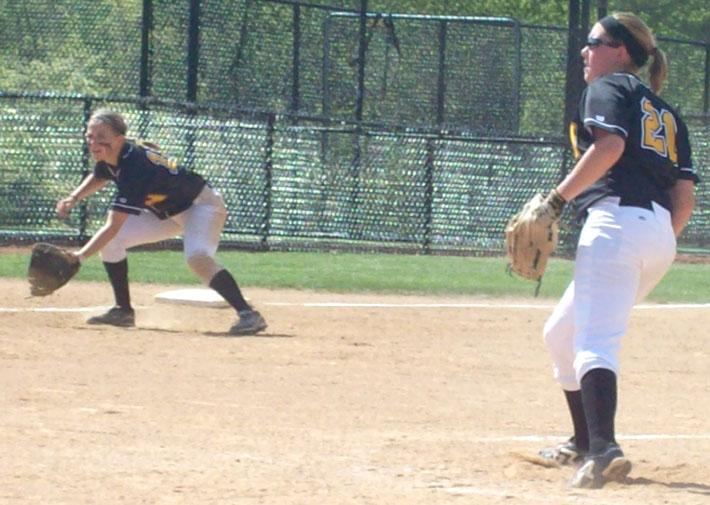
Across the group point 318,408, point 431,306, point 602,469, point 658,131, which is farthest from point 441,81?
point 602,469

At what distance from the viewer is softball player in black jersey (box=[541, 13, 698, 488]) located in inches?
214

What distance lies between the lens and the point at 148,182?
9.87 metres

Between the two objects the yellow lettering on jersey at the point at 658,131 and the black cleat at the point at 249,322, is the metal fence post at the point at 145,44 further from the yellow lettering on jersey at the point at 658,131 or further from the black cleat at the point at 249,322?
the yellow lettering on jersey at the point at 658,131

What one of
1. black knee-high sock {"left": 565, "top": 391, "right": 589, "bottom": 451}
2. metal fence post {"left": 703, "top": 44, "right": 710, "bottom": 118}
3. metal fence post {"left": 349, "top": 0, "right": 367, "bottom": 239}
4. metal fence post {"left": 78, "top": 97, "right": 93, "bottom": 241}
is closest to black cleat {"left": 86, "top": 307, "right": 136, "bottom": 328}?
black knee-high sock {"left": 565, "top": 391, "right": 589, "bottom": 451}

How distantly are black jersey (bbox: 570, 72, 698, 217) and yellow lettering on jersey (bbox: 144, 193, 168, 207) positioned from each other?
4.77 m

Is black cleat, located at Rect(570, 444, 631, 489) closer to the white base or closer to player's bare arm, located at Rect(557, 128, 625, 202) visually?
player's bare arm, located at Rect(557, 128, 625, 202)

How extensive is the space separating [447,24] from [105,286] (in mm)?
9815

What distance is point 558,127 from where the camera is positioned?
2167 cm

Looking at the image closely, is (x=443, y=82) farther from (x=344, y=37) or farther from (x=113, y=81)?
(x=113, y=81)

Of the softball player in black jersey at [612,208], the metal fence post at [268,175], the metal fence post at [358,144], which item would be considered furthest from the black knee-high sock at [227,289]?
the metal fence post at [358,144]

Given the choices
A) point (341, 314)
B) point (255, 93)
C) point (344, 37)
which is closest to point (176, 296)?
point (341, 314)

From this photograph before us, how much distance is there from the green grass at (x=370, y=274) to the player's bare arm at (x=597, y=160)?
812cm

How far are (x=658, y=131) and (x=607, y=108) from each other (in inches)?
11.1

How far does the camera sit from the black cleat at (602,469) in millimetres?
5395
